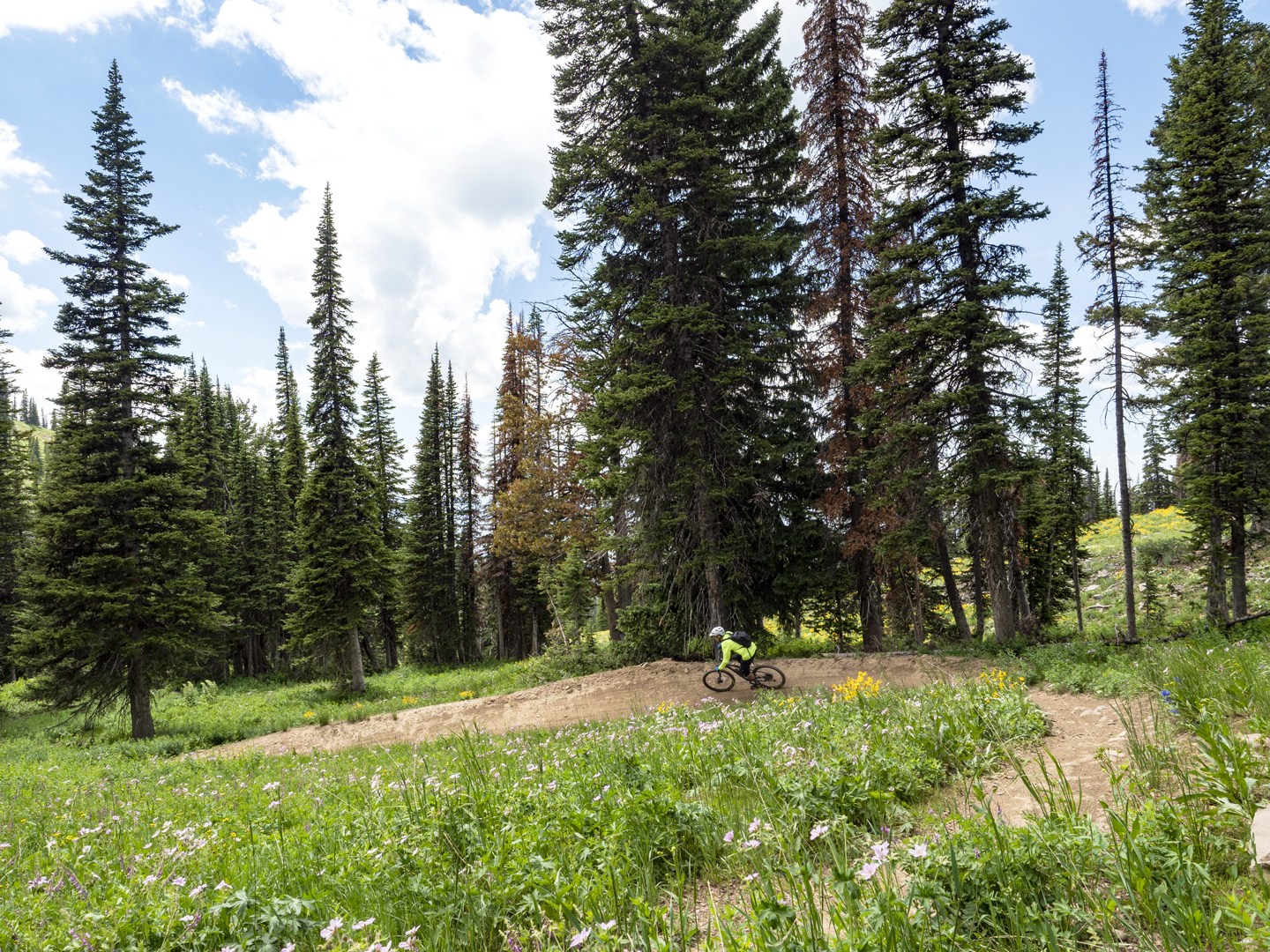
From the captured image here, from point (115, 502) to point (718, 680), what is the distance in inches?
854

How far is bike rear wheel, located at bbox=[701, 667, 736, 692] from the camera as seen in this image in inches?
525

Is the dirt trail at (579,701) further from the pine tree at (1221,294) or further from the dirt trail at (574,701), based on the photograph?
the pine tree at (1221,294)

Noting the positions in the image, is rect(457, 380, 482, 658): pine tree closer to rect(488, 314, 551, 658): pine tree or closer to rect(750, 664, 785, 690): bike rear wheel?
rect(488, 314, 551, 658): pine tree

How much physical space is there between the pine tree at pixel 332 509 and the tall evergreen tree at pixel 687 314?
14369 millimetres

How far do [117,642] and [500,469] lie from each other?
62.4ft

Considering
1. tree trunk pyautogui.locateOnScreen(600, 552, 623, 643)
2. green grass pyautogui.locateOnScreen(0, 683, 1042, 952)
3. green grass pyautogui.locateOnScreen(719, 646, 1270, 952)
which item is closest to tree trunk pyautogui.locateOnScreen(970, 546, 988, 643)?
green grass pyautogui.locateOnScreen(0, 683, 1042, 952)

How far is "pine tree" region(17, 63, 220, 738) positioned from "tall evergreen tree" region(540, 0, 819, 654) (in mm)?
15845

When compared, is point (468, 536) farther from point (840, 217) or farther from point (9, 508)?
point (840, 217)

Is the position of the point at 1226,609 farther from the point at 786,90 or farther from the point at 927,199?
the point at 786,90

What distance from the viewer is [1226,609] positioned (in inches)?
729

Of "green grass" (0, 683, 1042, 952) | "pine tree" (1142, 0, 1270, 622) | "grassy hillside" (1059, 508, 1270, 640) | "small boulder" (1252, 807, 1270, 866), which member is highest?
"pine tree" (1142, 0, 1270, 622)

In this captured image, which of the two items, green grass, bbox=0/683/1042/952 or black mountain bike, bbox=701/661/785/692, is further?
black mountain bike, bbox=701/661/785/692

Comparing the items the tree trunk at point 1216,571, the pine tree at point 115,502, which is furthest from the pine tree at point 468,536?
the tree trunk at point 1216,571

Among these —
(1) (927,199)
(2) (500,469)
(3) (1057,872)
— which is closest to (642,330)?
(1) (927,199)
